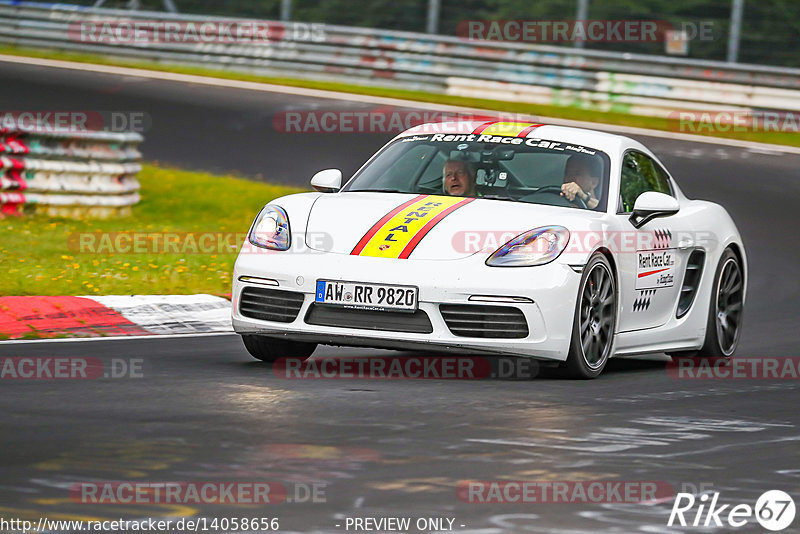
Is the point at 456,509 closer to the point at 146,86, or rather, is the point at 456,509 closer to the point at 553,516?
the point at 553,516

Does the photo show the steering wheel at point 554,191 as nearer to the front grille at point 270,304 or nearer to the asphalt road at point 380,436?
the asphalt road at point 380,436

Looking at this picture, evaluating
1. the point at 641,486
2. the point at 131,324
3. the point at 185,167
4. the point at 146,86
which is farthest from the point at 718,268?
the point at 146,86

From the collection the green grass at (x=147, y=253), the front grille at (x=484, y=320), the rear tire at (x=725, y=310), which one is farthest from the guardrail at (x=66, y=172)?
the front grille at (x=484, y=320)

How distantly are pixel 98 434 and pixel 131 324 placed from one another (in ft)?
12.4

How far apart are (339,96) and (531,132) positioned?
15.0 meters

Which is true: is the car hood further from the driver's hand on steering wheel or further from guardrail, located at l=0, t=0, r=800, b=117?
guardrail, located at l=0, t=0, r=800, b=117

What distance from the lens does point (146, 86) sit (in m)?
23.8

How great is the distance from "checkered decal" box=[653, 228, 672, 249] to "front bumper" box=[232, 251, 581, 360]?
4.09 ft

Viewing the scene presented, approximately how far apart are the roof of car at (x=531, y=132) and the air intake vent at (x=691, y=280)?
2.60ft

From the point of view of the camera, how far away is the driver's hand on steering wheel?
8422 mm

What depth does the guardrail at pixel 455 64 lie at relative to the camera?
71.6 feet

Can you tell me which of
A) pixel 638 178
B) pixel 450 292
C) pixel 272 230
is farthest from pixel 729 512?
pixel 638 178

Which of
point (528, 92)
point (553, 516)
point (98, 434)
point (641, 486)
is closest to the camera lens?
point (553, 516)

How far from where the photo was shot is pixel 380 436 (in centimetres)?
596
